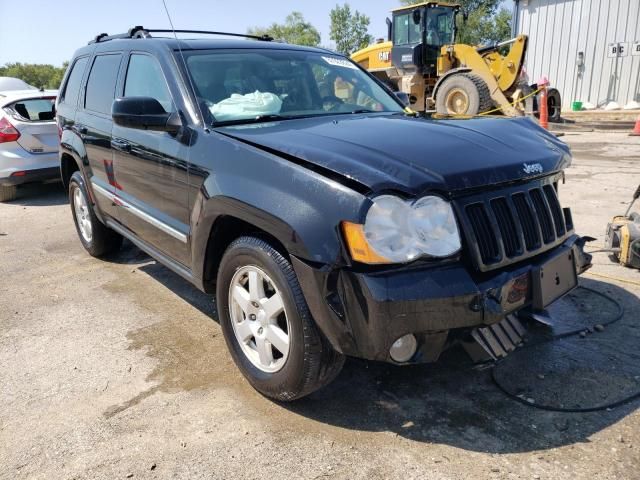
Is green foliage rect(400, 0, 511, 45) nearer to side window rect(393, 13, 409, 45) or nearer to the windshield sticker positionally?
side window rect(393, 13, 409, 45)

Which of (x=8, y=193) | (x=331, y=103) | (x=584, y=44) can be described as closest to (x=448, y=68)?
(x=584, y=44)

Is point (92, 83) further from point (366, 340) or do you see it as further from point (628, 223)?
point (628, 223)

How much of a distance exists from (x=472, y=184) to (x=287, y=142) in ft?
2.95

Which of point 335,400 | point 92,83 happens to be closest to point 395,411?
point 335,400

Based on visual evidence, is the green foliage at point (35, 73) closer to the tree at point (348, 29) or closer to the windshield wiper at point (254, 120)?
the tree at point (348, 29)

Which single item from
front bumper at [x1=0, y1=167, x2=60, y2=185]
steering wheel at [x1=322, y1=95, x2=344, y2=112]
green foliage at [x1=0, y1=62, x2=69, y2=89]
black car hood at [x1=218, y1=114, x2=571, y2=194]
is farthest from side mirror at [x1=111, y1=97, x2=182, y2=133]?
green foliage at [x1=0, y1=62, x2=69, y2=89]

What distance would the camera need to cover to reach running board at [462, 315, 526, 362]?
2582mm

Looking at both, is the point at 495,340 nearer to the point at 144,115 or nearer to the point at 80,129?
the point at 144,115

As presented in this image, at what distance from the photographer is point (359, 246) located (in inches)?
88.2

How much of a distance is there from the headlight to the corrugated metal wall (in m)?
20.8

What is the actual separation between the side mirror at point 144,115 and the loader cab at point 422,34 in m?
12.8

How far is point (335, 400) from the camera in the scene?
287cm

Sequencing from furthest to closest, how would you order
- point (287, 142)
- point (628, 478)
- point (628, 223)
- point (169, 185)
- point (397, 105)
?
point (628, 223)
point (397, 105)
point (169, 185)
point (287, 142)
point (628, 478)

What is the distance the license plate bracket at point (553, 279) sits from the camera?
8.52 feet
